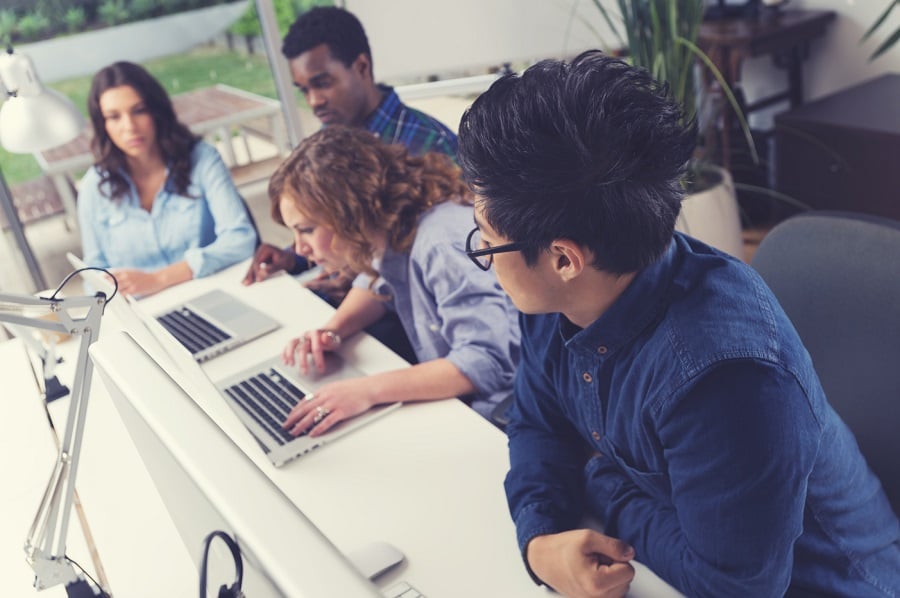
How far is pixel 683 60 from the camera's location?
242 centimetres

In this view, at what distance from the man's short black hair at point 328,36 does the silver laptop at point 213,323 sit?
2.32 ft

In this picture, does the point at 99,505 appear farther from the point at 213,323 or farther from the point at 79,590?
the point at 213,323

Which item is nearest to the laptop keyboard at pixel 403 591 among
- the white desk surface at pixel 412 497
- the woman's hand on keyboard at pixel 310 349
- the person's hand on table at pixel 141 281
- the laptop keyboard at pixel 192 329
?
the white desk surface at pixel 412 497

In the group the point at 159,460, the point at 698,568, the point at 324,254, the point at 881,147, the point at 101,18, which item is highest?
the point at 101,18

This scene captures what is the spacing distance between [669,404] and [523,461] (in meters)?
0.28

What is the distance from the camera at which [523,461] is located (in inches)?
41.4

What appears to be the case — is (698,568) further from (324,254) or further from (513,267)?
(324,254)

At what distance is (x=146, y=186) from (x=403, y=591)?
1.72m

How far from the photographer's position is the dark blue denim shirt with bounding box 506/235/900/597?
0.79 m

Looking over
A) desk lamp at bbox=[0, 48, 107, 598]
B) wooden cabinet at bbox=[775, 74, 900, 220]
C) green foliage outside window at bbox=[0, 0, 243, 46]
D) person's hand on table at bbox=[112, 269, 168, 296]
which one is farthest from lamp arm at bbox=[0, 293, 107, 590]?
wooden cabinet at bbox=[775, 74, 900, 220]

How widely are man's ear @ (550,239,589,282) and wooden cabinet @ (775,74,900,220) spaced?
2.10m

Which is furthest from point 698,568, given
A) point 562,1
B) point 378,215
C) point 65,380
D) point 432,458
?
point 562,1

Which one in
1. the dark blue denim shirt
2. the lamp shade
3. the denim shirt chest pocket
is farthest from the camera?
the denim shirt chest pocket

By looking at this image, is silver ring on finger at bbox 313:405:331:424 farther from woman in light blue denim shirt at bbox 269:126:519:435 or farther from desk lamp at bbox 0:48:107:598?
desk lamp at bbox 0:48:107:598
